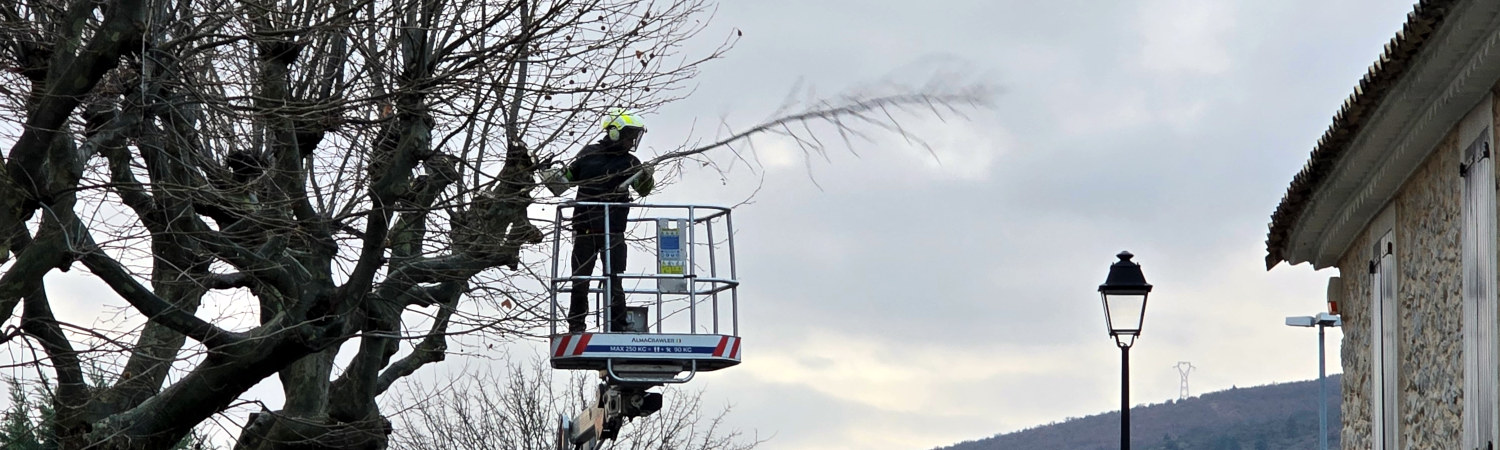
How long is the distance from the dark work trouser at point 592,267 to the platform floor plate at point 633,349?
0.31 meters

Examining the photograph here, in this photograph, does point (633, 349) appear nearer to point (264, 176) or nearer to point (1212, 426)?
point (264, 176)

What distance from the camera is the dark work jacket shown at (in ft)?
42.3

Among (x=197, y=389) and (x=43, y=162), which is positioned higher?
(x=43, y=162)

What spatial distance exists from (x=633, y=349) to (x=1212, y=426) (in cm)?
9601

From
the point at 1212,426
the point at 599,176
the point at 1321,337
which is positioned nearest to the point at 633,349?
the point at 599,176

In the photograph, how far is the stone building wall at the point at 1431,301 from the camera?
10.1 metres

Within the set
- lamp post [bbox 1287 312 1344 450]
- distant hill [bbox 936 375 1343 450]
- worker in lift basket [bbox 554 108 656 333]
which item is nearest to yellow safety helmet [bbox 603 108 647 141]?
worker in lift basket [bbox 554 108 656 333]

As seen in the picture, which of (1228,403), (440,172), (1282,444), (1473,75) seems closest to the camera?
(1473,75)

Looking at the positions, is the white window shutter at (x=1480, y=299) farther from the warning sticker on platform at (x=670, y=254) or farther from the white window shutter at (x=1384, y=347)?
the warning sticker on platform at (x=670, y=254)

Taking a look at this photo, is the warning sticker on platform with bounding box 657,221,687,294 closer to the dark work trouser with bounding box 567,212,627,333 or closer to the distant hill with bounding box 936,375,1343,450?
the dark work trouser with bounding box 567,212,627,333

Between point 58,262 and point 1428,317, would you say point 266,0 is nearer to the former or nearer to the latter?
point 58,262

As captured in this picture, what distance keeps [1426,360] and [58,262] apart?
7363 mm

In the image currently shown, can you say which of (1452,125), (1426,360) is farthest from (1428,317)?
(1452,125)

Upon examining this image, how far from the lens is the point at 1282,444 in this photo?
98.8 metres
